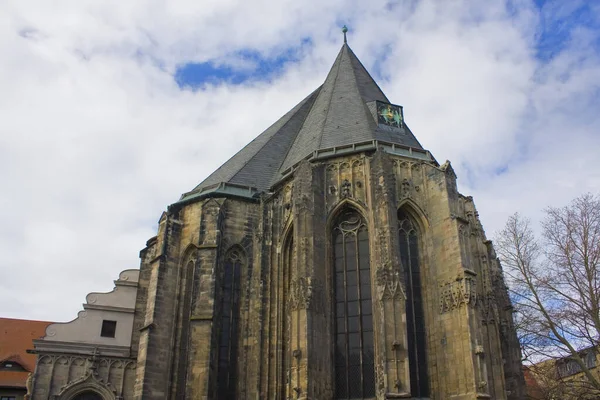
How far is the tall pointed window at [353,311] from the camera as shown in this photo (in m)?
16.5

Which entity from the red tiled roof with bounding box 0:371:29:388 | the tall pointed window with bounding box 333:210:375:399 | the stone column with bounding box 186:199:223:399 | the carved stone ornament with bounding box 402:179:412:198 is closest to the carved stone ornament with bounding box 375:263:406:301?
the tall pointed window with bounding box 333:210:375:399

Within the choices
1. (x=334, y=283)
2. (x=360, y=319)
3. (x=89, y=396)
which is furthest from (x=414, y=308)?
(x=89, y=396)

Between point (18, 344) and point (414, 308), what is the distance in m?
21.5

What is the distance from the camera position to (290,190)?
20.1 m

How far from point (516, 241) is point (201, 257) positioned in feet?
33.1

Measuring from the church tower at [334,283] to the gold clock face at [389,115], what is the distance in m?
0.06

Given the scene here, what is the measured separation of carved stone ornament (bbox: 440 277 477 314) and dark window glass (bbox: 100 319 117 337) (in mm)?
13172

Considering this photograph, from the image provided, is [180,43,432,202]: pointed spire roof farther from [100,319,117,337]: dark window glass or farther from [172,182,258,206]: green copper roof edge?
[100,319,117,337]: dark window glass

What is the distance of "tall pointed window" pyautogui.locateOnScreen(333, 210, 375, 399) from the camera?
16.5 m

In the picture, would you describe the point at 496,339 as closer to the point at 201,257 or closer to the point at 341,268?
the point at 341,268

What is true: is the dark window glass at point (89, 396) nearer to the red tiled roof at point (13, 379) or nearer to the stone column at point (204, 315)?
the stone column at point (204, 315)

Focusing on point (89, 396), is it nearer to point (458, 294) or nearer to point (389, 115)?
point (458, 294)

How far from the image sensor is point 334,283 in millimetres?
17875

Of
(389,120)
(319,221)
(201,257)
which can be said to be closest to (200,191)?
(201,257)
